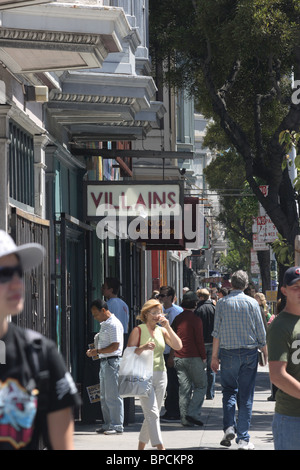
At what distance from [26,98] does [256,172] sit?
9464mm

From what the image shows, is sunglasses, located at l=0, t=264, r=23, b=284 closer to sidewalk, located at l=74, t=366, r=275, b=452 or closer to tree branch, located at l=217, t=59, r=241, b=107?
sidewalk, located at l=74, t=366, r=275, b=452

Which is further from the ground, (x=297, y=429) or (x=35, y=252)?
(x=35, y=252)

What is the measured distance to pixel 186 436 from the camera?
523 inches

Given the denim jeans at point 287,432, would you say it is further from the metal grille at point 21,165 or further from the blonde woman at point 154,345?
the metal grille at point 21,165

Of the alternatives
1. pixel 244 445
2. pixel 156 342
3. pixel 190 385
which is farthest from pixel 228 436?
pixel 190 385

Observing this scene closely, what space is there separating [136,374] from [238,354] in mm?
1483

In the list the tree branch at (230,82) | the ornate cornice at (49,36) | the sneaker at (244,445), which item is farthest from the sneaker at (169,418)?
the ornate cornice at (49,36)

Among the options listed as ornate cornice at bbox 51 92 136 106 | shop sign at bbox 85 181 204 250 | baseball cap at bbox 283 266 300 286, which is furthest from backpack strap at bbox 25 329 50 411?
shop sign at bbox 85 181 204 250

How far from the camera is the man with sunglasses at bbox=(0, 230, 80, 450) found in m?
Result: 3.72

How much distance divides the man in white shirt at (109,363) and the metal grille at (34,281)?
127 cm

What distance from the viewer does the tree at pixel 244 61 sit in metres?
19.2

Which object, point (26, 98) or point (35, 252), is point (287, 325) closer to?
point (35, 252)

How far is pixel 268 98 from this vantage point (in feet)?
69.4

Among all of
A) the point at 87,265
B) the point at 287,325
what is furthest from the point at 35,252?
the point at 87,265
